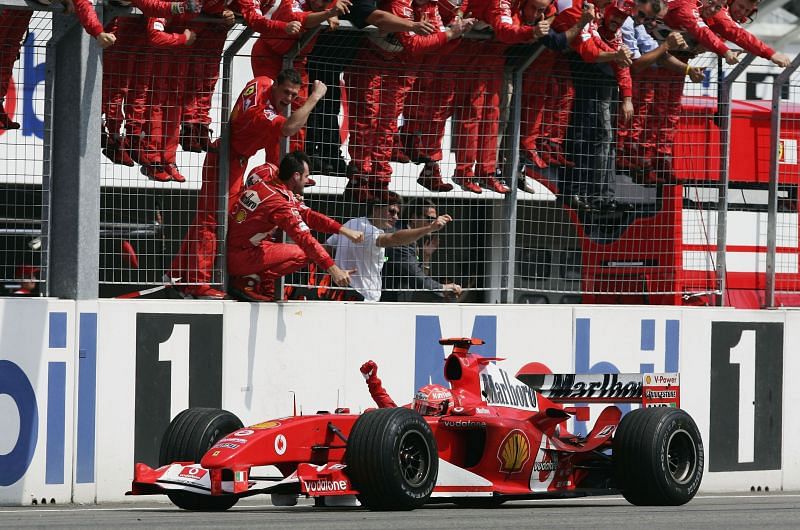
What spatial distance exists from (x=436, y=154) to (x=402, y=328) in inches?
52.5

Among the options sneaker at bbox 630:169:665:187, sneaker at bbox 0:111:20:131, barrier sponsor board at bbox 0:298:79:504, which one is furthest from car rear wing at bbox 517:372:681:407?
sneaker at bbox 0:111:20:131

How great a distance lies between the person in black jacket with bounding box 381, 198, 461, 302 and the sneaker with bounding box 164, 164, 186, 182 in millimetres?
1755

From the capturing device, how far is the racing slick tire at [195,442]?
28.1ft

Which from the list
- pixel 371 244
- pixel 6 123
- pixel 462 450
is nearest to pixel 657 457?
pixel 462 450

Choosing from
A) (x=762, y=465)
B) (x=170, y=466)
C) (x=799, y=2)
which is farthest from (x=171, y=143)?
(x=799, y=2)

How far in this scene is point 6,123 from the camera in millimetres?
9609

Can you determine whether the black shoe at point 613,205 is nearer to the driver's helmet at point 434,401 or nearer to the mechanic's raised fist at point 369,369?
the driver's helmet at point 434,401

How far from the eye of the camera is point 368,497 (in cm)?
823

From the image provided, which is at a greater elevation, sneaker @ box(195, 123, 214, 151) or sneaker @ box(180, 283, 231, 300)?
sneaker @ box(195, 123, 214, 151)

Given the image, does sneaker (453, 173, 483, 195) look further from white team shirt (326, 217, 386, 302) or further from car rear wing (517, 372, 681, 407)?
car rear wing (517, 372, 681, 407)

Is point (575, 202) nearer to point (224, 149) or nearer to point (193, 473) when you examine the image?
point (224, 149)

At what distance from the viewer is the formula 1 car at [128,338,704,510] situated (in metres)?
8.16

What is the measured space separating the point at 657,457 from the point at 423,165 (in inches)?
119

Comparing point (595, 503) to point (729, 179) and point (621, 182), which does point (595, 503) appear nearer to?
point (621, 182)
